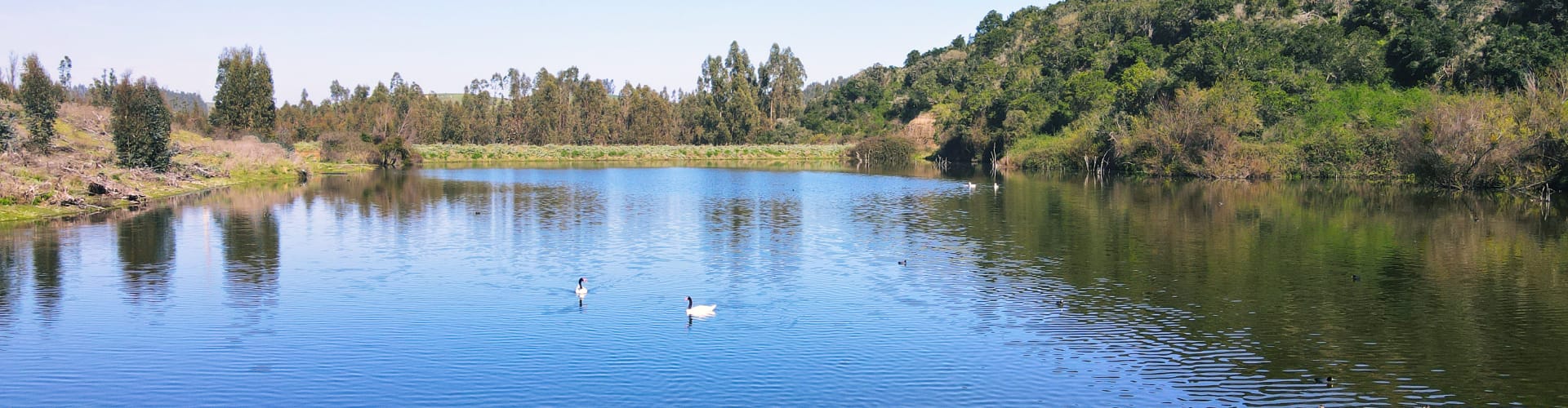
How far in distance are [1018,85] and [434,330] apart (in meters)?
96.5

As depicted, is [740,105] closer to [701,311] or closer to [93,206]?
[93,206]

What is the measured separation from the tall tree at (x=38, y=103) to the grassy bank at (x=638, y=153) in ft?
165

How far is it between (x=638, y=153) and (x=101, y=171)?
9730 cm

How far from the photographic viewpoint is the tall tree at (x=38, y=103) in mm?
50272

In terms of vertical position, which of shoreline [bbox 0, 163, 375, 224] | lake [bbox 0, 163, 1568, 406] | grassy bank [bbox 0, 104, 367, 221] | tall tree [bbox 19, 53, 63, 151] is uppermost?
tall tree [bbox 19, 53, 63, 151]

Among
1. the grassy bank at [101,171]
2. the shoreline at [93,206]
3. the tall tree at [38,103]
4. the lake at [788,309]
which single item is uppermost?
the tall tree at [38,103]

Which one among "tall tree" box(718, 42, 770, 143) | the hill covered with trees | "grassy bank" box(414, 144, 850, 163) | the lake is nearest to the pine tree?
the lake

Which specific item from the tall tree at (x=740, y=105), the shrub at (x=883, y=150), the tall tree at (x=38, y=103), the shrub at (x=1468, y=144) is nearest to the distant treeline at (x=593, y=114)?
the tall tree at (x=740, y=105)

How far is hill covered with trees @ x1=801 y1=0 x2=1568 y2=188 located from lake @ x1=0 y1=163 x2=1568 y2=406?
14.0m

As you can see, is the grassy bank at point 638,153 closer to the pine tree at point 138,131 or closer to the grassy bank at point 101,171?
the grassy bank at point 101,171

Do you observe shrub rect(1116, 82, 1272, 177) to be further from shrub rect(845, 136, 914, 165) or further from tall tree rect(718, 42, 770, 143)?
tall tree rect(718, 42, 770, 143)

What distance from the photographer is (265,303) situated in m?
21.3

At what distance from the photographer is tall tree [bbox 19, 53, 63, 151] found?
50.3m

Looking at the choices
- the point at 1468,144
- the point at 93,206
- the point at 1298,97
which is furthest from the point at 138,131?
the point at 1298,97
